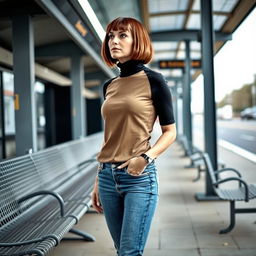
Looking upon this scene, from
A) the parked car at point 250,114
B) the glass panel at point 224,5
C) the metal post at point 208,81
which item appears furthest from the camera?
the parked car at point 250,114

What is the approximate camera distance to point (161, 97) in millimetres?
1840

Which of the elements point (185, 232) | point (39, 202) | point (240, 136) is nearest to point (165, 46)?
point (185, 232)

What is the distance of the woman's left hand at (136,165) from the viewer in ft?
5.75

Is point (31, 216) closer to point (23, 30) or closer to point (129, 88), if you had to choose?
point (129, 88)

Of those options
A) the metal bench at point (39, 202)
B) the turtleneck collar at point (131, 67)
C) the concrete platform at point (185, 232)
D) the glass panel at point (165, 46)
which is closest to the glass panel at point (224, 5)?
the concrete platform at point (185, 232)

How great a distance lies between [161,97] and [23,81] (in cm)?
489

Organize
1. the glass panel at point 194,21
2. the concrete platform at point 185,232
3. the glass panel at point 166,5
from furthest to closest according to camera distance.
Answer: the glass panel at point 194,21, the glass panel at point 166,5, the concrete platform at point 185,232

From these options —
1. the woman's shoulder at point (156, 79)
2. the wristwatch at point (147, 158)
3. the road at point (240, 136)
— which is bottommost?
the road at point (240, 136)

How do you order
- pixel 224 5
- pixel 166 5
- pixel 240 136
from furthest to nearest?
1. pixel 240 136
2. pixel 166 5
3. pixel 224 5

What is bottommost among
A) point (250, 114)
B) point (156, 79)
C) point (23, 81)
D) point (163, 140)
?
point (163, 140)

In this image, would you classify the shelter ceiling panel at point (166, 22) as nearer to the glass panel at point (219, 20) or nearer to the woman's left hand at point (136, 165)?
the glass panel at point (219, 20)

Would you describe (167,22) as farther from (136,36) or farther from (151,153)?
(151,153)

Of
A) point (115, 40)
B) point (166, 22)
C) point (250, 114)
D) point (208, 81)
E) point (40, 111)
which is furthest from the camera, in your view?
point (250, 114)

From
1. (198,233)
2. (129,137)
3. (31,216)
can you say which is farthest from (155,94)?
(198,233)
